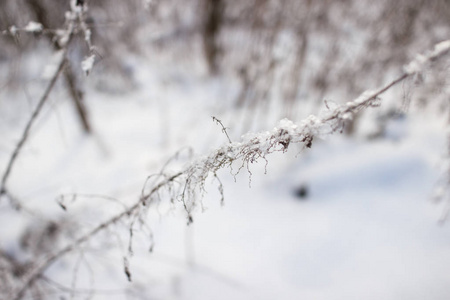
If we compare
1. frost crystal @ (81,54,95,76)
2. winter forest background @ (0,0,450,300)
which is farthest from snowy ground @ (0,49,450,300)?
frost crystal @ (81,54,95,76)

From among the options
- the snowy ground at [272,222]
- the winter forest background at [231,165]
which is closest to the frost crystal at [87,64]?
the winter forest background at [231,165]

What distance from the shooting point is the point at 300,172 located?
3066 mm

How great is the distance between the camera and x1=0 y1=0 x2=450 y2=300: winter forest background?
1290mm

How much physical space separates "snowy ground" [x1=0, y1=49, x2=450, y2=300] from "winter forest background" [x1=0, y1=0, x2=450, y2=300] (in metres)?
0.02

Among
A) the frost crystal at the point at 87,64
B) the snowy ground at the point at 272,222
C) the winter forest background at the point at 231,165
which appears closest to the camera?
the frost crystal at the point at 87,64

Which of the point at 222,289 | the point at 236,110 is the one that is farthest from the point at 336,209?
the point at 236,110

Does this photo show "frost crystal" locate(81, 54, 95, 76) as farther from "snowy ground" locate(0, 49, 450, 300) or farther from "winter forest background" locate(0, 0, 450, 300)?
"snowy ground" locate(0, 49, 450, 300)

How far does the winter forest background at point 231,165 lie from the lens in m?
1.29

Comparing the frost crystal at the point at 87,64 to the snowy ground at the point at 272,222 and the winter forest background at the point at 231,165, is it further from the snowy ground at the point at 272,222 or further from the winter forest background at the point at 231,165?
the snowy ground at the point at 272,222

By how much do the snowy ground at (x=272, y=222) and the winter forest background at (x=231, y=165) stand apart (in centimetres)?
2

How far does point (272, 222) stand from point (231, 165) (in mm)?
1395

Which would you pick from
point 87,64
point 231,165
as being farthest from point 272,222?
point 87,64

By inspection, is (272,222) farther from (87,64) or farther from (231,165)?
(87,64)

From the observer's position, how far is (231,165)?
5.00ft
